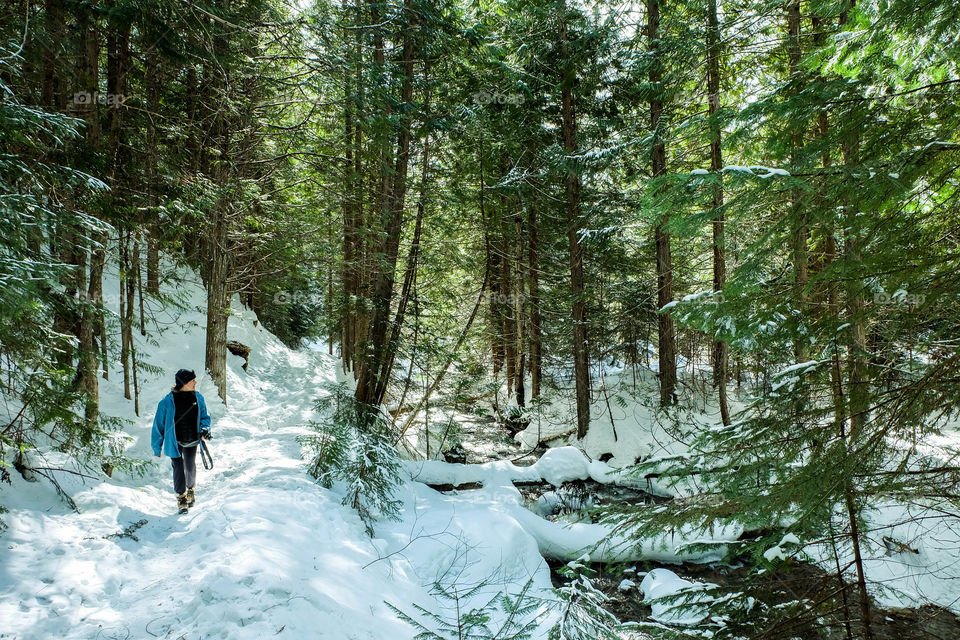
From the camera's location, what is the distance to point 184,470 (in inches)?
221

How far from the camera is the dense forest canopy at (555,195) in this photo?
259 centimetres

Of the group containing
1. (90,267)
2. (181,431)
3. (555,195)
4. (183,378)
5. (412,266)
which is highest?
(555,195)

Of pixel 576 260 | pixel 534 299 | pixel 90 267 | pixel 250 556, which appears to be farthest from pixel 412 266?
pixel 534 299

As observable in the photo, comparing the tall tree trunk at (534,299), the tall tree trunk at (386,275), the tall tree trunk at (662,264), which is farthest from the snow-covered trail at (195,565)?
the tall tree trunk at (534,299)

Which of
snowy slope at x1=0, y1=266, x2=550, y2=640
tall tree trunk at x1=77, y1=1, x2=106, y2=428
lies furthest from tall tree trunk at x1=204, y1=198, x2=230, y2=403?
tall tree trunk at x1=77, y1=1, x2=106, y2=428

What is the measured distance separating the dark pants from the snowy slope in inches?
11.6

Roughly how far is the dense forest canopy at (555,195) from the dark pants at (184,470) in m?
0.65

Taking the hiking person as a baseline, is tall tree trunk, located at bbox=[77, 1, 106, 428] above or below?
above

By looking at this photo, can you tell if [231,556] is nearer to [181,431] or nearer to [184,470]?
[184,470]

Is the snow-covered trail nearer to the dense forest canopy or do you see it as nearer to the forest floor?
the forest floor

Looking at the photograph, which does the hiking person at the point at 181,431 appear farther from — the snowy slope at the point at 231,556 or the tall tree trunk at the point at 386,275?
the tall tree trunk at the point at 386,275

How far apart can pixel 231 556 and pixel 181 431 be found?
2.23m

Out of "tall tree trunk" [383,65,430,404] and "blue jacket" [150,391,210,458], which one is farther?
"tall tree trunk" [383,65,430,404]

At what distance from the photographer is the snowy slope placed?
347cm
